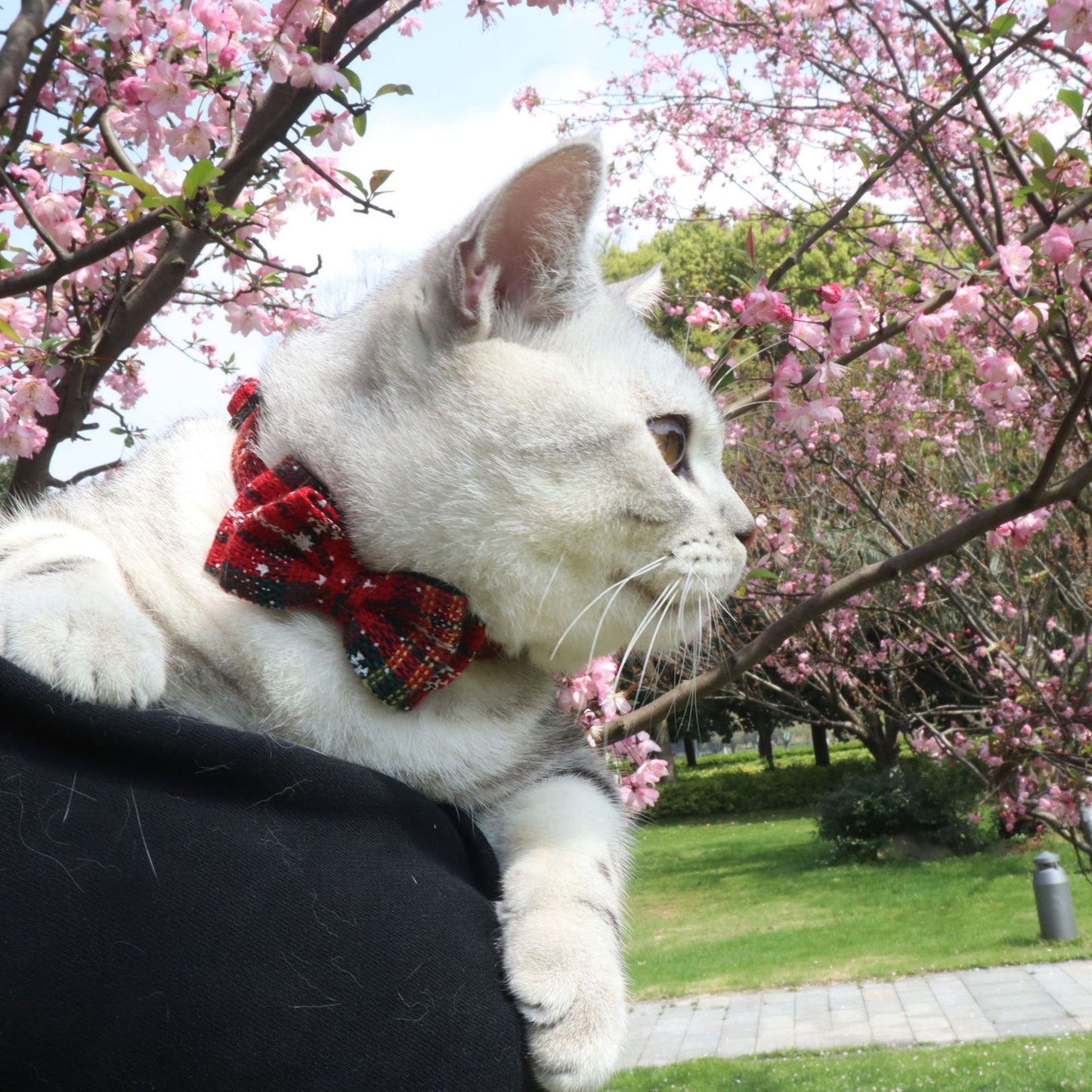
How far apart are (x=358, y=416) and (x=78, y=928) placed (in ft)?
2.29

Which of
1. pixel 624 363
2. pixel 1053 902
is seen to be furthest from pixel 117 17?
pixel 1053 902

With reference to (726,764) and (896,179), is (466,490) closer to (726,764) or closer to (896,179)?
(896,179)

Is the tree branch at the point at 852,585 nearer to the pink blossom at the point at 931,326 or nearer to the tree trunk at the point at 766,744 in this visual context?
the pink blossom at the point at 931,326

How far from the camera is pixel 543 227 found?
1460mm

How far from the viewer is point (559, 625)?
4.54 ft

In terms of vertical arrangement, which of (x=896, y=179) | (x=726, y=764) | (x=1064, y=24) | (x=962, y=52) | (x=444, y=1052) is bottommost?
(x=726, y=764)

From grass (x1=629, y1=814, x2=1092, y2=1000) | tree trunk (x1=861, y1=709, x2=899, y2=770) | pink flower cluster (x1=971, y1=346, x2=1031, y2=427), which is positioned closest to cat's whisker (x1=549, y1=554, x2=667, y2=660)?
pink flower cluster (x1=971, y1=346, x2=1031, y2=427)

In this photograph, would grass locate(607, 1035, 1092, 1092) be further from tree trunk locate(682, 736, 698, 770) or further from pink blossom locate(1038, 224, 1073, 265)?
tree trunk locate(682, 736, 698, 770)

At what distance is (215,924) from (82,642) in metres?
0.35

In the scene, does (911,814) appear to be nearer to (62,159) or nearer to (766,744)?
(766,744)

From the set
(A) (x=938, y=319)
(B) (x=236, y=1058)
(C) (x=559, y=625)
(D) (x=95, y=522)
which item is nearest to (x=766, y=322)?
(A) (x=938, y=319)

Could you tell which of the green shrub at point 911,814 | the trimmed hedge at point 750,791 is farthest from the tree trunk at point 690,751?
the green shrub at point 911,814

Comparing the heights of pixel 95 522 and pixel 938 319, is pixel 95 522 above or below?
below

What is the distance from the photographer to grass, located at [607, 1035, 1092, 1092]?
19.4 feet
